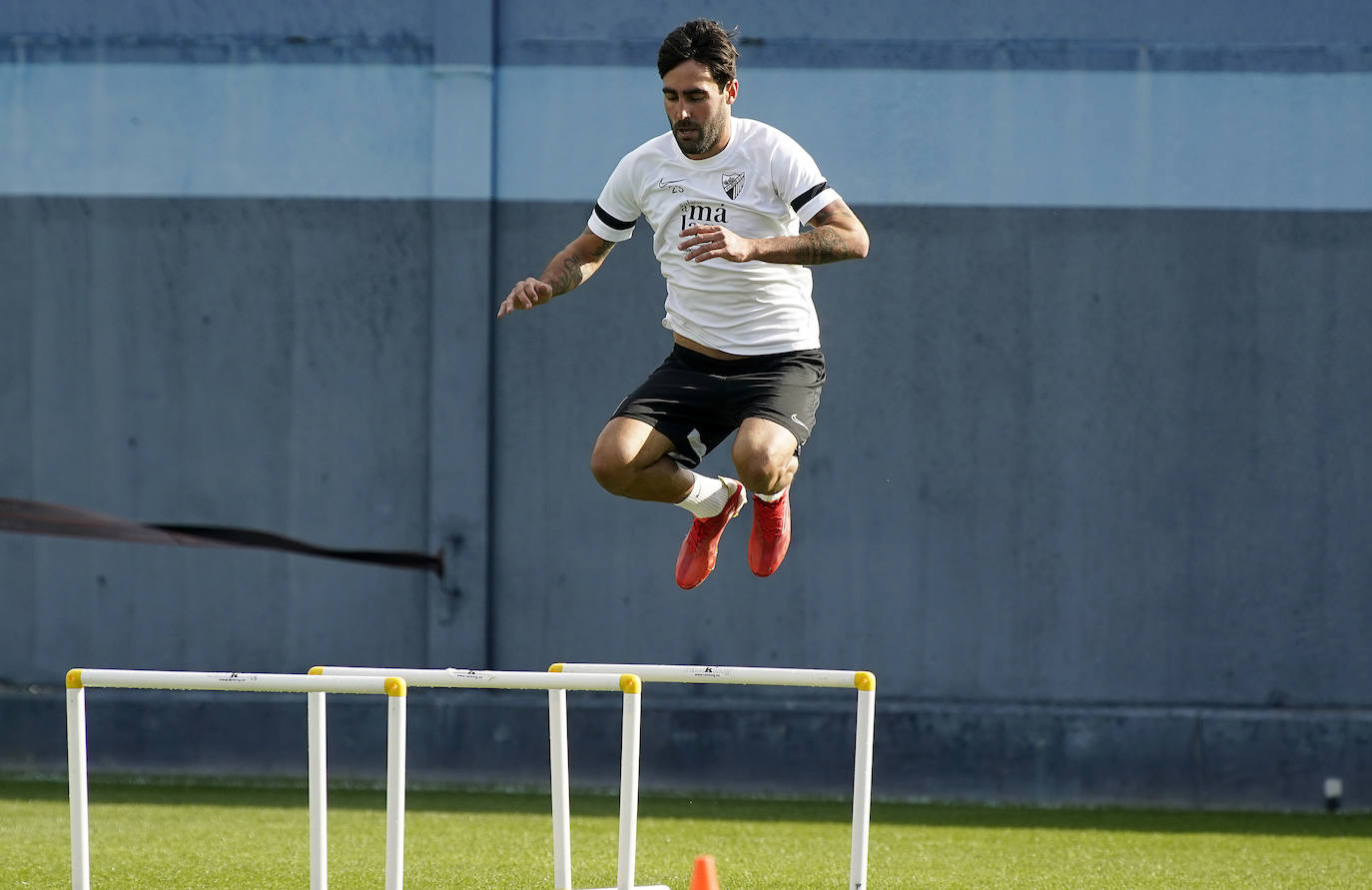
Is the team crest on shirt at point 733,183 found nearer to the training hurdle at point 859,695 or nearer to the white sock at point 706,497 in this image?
the white sock at point 706,497

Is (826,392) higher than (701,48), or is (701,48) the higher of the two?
(701,48)

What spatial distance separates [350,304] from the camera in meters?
8.70

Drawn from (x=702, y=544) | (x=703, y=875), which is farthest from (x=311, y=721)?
(x=702, y=544)

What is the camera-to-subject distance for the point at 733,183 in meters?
5.01

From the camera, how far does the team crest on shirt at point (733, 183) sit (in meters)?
5.01

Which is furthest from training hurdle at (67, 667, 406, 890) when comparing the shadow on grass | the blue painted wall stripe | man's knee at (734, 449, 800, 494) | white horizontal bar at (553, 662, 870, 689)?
the blue painted wall stripe

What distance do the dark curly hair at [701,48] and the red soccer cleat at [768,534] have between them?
1.47 meters

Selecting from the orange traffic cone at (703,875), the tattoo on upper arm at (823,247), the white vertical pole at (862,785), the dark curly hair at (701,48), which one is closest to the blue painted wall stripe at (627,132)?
the dark curly hair at (701,48)

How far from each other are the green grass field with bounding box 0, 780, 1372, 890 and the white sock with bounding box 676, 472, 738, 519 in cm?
148

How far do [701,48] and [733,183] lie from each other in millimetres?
439

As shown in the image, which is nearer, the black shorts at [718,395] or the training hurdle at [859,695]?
the training hurdle at [859,695]

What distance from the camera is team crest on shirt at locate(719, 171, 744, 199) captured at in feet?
16.4

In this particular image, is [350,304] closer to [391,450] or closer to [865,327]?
[391,450]

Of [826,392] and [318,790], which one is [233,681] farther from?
[826,392]
